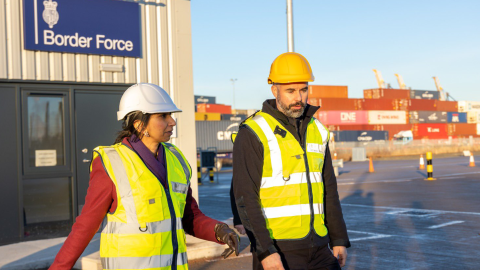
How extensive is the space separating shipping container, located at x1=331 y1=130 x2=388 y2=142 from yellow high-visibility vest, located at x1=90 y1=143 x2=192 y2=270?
70330 millimetres

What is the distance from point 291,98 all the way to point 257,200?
682 mm

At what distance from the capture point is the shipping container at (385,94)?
86.0m

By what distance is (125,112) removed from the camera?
3002 millimetres

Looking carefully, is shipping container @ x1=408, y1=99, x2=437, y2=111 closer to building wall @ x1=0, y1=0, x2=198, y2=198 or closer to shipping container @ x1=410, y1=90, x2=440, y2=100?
shipping container @ x1=410, y1=90, x2=440, y2=100

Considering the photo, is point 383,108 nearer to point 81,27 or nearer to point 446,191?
point 446,191

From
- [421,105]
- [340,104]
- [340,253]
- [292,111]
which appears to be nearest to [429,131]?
[421,105]

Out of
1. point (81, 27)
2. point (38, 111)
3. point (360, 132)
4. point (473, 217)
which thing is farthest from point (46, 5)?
point (360, 132)

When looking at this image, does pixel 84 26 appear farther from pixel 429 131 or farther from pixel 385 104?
pixel 429 131

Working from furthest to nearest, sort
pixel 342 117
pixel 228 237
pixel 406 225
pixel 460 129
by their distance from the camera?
pixel 460 129, pixel 342 117, pixel 406 225, pixel 228 237

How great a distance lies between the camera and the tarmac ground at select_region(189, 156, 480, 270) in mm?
7375

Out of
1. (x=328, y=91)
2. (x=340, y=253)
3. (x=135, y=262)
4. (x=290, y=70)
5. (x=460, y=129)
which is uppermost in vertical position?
(x=328, y=91)

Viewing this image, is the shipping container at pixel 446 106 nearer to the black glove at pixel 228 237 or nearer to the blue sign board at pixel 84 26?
the blue sign board at pixel 84 26

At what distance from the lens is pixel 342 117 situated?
78.6 meters

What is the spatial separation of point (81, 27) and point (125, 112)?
6734 millimetres
